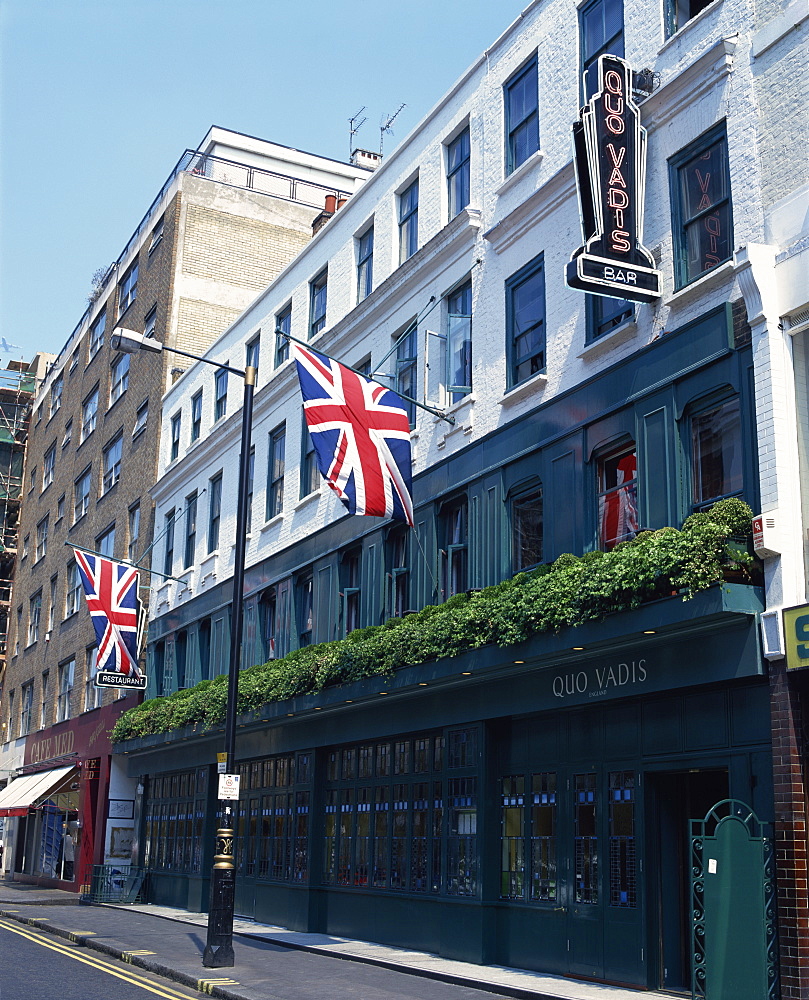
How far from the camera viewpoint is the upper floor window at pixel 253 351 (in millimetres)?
29969

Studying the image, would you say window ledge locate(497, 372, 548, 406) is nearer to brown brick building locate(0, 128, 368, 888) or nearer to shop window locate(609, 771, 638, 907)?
shop window locate(609, 771, 638, 907)

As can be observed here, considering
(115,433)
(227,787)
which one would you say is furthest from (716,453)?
(115,433)

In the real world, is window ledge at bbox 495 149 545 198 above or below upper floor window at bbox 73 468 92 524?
below

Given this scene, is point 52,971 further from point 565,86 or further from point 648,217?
point 565,86

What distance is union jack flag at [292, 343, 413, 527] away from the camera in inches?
633

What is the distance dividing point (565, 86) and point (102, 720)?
26259mm

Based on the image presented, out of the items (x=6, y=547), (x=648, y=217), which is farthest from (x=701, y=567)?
(x=6, y=547)

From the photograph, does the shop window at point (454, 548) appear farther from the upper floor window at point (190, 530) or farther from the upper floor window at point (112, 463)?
the upper floor window at point (112, 463)

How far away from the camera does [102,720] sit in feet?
120

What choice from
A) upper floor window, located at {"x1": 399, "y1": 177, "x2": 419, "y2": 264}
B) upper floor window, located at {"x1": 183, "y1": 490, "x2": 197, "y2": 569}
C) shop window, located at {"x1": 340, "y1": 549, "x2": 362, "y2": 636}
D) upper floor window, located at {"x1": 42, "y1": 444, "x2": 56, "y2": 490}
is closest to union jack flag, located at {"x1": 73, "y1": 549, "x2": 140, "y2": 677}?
upper floor window, located at {"x1": 183, "y1": 490, "x2": 197, "y2": 569}

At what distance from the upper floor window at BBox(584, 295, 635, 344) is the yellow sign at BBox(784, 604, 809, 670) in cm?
535

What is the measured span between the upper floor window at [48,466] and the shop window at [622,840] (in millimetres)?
43062

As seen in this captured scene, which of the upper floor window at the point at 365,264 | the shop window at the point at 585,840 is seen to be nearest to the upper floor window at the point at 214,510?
the upper floor window at the point at 365,264

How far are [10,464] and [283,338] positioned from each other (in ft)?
122
